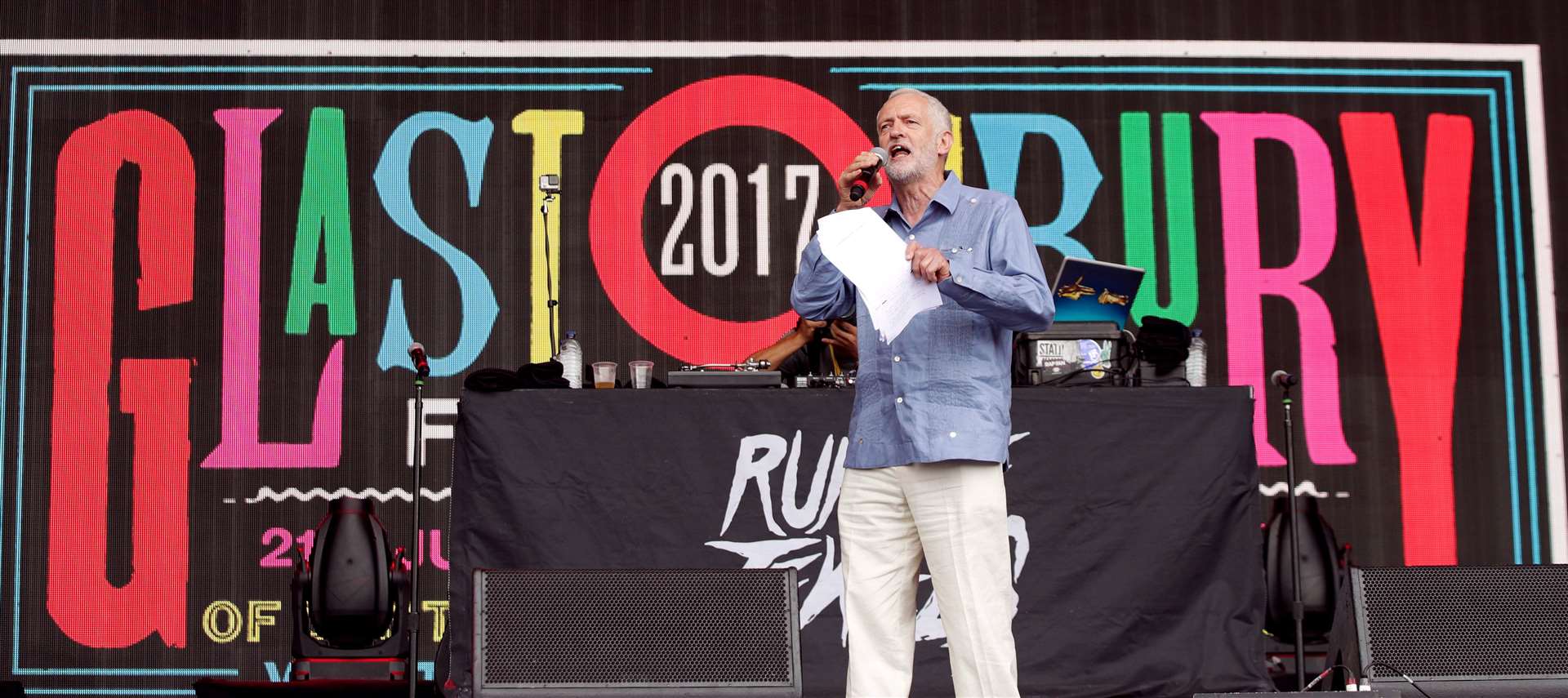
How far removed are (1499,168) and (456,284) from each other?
4.07 m

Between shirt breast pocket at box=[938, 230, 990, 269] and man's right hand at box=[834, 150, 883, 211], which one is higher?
man's right hand at box=[834, 150, 883, 211]

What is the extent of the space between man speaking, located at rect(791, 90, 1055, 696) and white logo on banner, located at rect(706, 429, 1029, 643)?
121cm

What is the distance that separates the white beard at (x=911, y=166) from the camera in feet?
9.53

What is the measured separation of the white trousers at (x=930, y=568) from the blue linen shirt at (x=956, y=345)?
0.17 feet

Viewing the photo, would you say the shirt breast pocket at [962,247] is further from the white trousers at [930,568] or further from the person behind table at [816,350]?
the person behind table at [816,350]

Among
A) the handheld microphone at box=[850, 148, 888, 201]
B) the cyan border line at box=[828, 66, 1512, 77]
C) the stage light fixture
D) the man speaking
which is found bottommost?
the stage light fixture

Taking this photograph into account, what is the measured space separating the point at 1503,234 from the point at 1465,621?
296 cm

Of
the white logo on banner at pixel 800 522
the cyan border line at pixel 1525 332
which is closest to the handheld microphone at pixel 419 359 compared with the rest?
the white logo on banner at pixel 800 522

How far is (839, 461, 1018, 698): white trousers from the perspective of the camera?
275 cm

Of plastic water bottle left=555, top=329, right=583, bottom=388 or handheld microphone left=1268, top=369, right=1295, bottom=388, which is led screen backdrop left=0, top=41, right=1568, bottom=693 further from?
handheld microphone left=1268, top=369, right=1295, bottom=388

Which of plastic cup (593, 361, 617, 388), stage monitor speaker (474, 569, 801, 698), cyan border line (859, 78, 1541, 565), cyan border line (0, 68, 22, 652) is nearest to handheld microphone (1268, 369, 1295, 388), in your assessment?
stage monitor speaker (474, 569, 801, 698)

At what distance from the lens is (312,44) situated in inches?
226

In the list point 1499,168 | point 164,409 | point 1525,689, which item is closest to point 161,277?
point 164,409

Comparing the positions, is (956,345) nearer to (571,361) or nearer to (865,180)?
(865,180)
